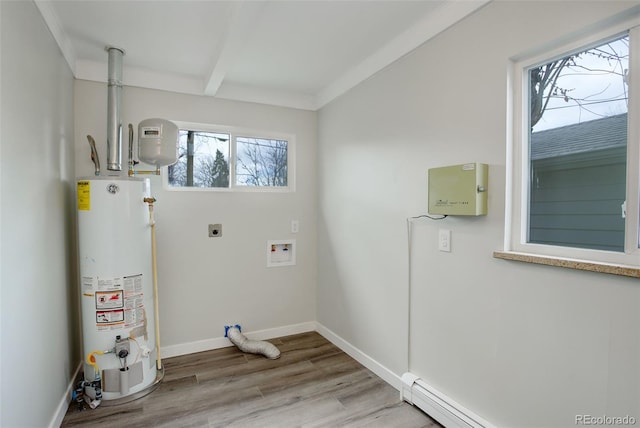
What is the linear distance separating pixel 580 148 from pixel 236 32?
76.7 inches

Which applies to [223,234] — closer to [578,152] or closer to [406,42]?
[406,42]

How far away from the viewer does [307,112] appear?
346cm

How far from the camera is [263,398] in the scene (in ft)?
7.47

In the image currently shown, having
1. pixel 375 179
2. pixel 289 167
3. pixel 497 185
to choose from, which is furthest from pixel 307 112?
pixel 497 185

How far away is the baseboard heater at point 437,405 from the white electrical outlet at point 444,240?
90cm

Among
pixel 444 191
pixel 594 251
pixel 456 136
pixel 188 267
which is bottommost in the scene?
pixel 188 267

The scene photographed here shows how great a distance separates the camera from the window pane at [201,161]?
2982 mm

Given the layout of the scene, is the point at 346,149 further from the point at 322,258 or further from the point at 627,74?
the point at 627,74

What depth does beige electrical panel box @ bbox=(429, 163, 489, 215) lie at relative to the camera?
1.70 m

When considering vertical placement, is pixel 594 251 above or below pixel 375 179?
below

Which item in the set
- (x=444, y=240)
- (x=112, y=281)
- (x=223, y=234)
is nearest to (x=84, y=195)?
(x=112, y=281)

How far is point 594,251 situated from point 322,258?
2.36 m

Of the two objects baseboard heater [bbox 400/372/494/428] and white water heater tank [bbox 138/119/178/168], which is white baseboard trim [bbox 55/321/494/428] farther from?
white water heater tank [bbox 138/119/178/168]

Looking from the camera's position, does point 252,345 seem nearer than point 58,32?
No
